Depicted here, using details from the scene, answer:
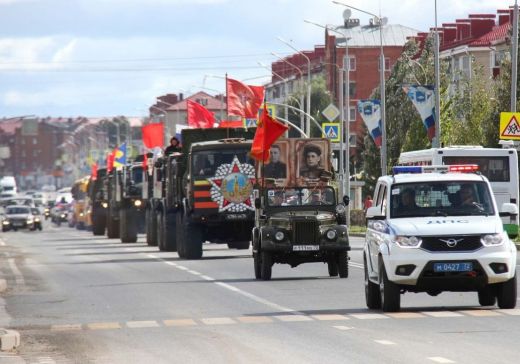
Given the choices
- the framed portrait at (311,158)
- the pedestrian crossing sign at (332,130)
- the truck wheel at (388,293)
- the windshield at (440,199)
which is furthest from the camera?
the pedestrian crossing sign at (332,130)

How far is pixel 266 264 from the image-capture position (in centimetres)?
3041

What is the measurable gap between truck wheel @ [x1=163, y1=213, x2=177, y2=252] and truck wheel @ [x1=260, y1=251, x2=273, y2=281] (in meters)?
17.0

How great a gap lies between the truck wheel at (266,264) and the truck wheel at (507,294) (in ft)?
31.5

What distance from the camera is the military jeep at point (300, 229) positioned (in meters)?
29.9

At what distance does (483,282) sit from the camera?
2048cm

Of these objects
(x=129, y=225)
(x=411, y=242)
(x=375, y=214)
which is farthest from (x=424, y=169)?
(x=129, y=225)

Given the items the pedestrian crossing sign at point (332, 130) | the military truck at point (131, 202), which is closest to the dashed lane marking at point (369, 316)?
the military truck at point (131, 202)

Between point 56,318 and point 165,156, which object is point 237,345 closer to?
point 56,318

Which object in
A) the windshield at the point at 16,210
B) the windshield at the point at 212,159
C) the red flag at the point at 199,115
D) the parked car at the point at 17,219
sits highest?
the red flag at the point at 199,115

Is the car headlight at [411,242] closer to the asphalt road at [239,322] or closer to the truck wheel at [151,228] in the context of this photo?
the asphalt road at [239,322]

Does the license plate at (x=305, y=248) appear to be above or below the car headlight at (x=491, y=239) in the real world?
below

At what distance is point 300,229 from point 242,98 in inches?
1790

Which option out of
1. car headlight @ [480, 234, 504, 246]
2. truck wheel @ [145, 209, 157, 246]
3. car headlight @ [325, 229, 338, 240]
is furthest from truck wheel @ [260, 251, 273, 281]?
truck wheel @ [145, 209, 157, 246]

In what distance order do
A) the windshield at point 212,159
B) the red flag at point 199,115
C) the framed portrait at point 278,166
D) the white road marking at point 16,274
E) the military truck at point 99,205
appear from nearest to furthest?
the white road marking at point 16,274
the framed portrait at point 278,166
the windshield at point 212,159
the red flag at point 199,115
the military truck at point 99,205
